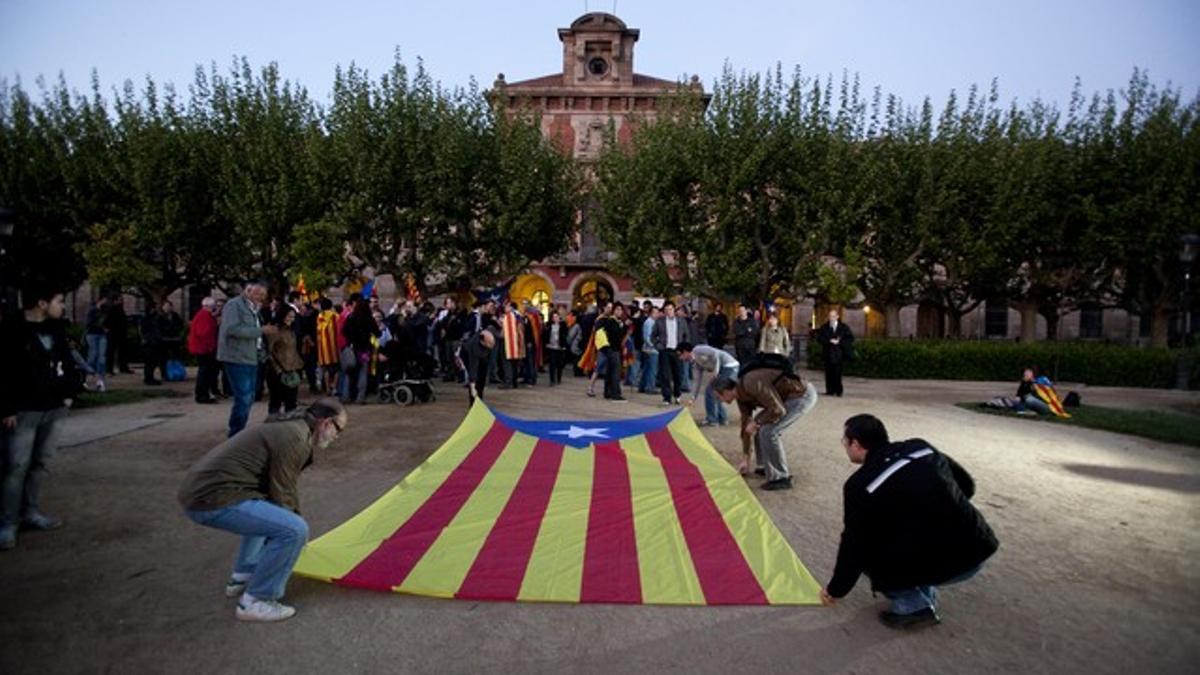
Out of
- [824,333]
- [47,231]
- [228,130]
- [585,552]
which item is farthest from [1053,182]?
[47,231]

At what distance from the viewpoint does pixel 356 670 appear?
3.87 m

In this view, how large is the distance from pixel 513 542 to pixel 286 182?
21.1 metres

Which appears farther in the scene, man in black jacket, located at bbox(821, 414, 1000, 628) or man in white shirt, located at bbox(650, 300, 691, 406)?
man in white shirt, located at bbox(650, 300, 691, 406)

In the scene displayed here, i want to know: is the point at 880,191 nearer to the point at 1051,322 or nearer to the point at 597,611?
the point at 1051,322

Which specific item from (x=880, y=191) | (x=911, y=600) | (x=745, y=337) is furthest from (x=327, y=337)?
(x=880, y=191)

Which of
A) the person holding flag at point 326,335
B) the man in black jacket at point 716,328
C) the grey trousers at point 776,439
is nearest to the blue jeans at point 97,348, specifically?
the person holding flag at point 326,335

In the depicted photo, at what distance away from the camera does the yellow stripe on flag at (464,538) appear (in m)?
4.91

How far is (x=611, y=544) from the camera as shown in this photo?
5777 millimetres

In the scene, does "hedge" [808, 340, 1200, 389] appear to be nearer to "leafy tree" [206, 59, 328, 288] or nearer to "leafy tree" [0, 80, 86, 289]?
"leafy tree" [206, 59, 328, 288]

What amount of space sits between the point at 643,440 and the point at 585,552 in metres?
4.38

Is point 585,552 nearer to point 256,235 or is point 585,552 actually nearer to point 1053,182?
point 256,235

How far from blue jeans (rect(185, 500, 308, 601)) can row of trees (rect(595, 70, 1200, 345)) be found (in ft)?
67.6

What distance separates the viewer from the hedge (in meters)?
21.5

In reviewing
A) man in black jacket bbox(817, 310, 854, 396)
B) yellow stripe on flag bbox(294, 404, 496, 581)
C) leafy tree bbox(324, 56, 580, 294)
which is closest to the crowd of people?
yellow stripe on flag bbox(294, 404, 496, 581)
